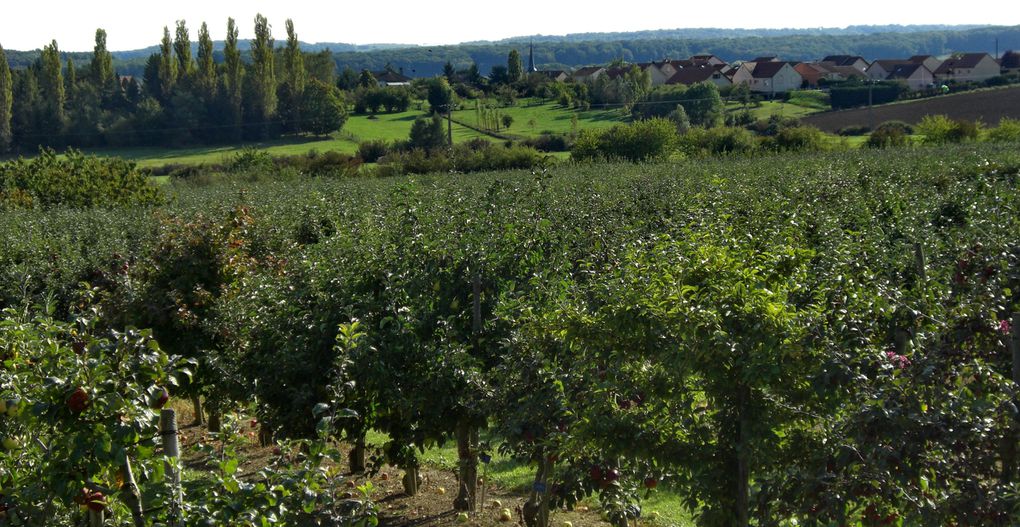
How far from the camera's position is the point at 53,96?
248 ft

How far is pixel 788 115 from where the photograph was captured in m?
78.8

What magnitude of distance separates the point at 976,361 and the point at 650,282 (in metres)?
1.83

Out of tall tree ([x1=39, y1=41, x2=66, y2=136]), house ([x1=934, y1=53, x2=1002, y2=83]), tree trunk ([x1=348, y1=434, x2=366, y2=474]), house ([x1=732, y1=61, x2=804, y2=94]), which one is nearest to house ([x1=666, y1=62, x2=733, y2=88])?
house ([x1=732, y1=61, x2=804, y2=94])

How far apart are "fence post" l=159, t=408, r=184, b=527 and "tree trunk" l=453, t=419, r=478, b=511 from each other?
361cm

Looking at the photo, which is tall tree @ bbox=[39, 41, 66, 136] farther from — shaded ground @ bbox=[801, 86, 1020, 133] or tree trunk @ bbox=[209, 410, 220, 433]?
tree trunk @ bbox=[209, 410, 220, 433]

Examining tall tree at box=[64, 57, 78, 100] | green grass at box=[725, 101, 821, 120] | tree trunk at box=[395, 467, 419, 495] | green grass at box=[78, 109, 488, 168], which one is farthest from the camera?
green grass at box=[725, 101, 821, 120]

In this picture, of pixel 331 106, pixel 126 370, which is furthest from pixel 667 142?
pixel 126 370

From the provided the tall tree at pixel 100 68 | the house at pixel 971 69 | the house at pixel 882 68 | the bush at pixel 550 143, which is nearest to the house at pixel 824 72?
the house at pixel 882 68

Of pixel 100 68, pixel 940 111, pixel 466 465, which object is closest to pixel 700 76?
pixel 940 111

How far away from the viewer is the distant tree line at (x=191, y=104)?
248 ft

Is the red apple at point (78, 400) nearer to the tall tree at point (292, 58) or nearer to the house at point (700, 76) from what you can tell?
the tall tree at point (292, 58)

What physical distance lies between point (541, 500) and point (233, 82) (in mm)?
76222

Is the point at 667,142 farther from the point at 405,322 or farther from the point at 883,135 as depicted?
the point at 405,322

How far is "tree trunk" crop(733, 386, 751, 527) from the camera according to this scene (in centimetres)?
502
